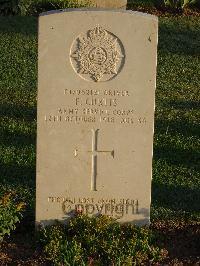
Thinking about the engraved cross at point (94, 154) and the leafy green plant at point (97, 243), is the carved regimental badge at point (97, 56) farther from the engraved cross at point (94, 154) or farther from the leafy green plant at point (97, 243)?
the leafy green plant at point (97, 243)

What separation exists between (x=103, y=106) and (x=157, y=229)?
1.29 m

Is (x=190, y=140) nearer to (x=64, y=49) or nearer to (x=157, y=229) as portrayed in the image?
(x=157, y=229)

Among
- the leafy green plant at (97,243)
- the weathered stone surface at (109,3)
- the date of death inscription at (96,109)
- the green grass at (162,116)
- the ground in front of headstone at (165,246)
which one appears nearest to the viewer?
the leafy green plant at (97,243)

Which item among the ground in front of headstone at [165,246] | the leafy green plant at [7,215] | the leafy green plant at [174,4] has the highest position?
the leafy green plant at [174,4]

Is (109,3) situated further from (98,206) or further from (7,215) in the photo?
(7,215)

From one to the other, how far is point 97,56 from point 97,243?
1.52m

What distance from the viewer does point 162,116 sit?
9.56 metres

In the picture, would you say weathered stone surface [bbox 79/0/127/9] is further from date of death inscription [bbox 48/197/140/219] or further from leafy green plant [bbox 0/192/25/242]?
leafy green plant [bbox 0/192/25/242]

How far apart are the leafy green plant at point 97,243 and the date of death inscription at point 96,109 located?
848mm

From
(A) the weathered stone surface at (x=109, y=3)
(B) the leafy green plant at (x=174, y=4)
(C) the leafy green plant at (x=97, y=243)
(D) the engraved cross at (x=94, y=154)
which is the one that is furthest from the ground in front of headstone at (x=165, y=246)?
(B) the leafy green plant at (x=174, y=4)

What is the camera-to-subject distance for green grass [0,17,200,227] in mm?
7086

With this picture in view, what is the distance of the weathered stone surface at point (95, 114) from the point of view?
557 cm

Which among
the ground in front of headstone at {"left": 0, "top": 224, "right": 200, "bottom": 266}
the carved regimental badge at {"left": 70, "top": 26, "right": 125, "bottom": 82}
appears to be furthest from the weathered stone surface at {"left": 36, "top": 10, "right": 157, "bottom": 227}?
the ground in front of headstone at {"left": 0, "top": 224, "right": 200, "bottom": 266}

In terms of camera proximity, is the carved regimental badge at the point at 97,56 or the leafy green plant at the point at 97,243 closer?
the leafy green plant at the point at 97,243
